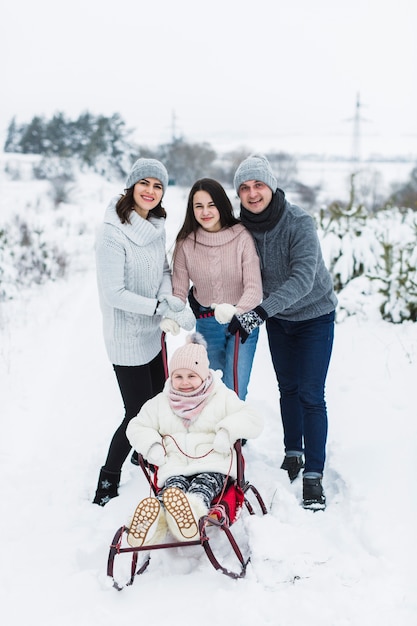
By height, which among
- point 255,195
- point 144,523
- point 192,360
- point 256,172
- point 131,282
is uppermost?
point 256,172

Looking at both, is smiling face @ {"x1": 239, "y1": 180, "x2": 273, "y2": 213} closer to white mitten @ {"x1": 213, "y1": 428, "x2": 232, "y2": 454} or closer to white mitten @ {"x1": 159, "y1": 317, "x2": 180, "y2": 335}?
white mitten @ {"x1": 159, "y1": 317, "x2": 180, "y2": 335}

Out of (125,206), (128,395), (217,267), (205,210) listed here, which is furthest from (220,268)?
(128,395)

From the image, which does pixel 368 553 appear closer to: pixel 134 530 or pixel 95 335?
pixel 134 530

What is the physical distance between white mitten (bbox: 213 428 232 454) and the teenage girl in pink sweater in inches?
24.9

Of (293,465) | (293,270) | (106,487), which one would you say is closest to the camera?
(293,270)

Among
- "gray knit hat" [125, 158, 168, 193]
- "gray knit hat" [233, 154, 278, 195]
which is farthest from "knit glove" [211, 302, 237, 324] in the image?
"gray knit hat" [125, 158, 168, 193]

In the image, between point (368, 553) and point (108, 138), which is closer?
point (368, 553)

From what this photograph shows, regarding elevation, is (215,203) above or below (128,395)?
above

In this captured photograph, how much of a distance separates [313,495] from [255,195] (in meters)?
1.81

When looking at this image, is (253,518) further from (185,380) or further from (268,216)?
(268,216)

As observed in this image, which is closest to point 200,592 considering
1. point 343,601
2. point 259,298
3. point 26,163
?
point 343,601

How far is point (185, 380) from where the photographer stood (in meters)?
2.97

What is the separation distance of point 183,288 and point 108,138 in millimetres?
43885

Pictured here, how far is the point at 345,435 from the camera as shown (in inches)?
159
